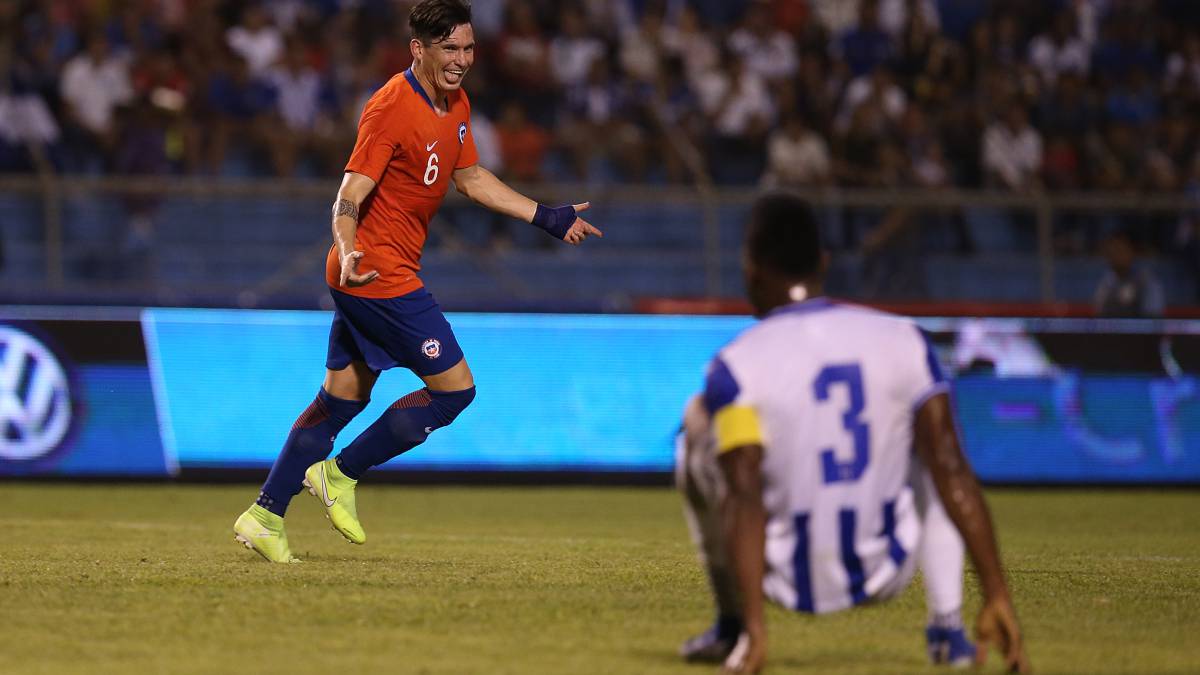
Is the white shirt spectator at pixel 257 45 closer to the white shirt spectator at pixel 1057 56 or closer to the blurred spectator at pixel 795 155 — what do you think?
the blurred spectator at pixel 795 155

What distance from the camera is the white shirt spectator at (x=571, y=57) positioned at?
725 inches

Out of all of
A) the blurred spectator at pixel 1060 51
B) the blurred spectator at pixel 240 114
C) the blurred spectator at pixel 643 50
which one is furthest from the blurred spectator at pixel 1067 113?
the blurred spectator at pixel 240 114

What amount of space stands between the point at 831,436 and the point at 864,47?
15.6 metres

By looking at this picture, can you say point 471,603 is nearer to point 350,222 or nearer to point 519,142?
point 350,222

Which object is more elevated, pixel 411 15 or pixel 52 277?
pixel 411 15

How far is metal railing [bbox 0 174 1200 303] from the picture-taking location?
14.7 m

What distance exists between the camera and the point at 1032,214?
1625 cm

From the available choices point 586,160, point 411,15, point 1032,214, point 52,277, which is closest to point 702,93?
point 586,160

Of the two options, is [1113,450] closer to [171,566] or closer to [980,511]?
[171,566]

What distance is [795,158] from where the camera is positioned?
17.8 m

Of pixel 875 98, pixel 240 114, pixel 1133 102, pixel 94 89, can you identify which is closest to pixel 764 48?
pixel 875 98

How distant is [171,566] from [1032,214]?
10.9 metres

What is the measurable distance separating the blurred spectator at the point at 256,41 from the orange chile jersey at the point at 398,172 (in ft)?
32.6

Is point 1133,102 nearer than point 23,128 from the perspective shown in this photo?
No
